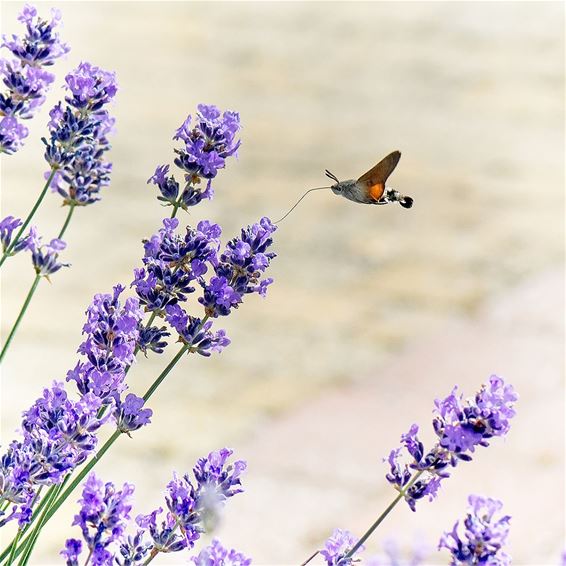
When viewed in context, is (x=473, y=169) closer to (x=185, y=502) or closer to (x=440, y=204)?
(x=440, y=204)

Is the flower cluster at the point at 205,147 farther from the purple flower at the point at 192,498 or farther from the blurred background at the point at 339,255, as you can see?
the blurred background at the point at 339,255

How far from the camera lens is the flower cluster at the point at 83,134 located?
1.15 metres

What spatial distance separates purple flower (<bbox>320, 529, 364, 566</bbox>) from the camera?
105 centimetres

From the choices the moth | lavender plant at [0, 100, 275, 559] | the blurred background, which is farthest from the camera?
the blurred background

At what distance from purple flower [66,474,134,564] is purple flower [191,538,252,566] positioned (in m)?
0.08

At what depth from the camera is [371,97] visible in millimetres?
6535

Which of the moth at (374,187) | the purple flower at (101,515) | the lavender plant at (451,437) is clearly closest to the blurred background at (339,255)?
the moth at (374,187)

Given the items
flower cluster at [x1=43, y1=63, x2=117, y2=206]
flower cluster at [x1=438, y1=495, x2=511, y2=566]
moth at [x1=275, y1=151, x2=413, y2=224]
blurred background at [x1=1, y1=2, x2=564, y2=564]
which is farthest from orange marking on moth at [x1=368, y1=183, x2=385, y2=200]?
blurred background at [x1=1, y1=2, x2=564, y2=564]

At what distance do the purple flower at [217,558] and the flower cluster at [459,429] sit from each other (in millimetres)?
164

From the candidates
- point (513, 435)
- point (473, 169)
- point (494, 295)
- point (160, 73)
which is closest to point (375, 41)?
point (160, 73)

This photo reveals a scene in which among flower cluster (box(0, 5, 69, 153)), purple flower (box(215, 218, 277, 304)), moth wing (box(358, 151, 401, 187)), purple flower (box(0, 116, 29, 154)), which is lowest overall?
purple flower (box(215, 218, 277, 304))

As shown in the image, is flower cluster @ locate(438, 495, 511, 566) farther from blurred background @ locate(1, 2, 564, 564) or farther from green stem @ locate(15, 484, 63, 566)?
blurred background @ locate(1, 2, 564, 564)

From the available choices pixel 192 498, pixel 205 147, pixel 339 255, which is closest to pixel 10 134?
pixel 205 147

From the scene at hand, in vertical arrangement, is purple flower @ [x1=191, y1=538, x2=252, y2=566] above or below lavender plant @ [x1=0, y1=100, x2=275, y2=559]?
below
